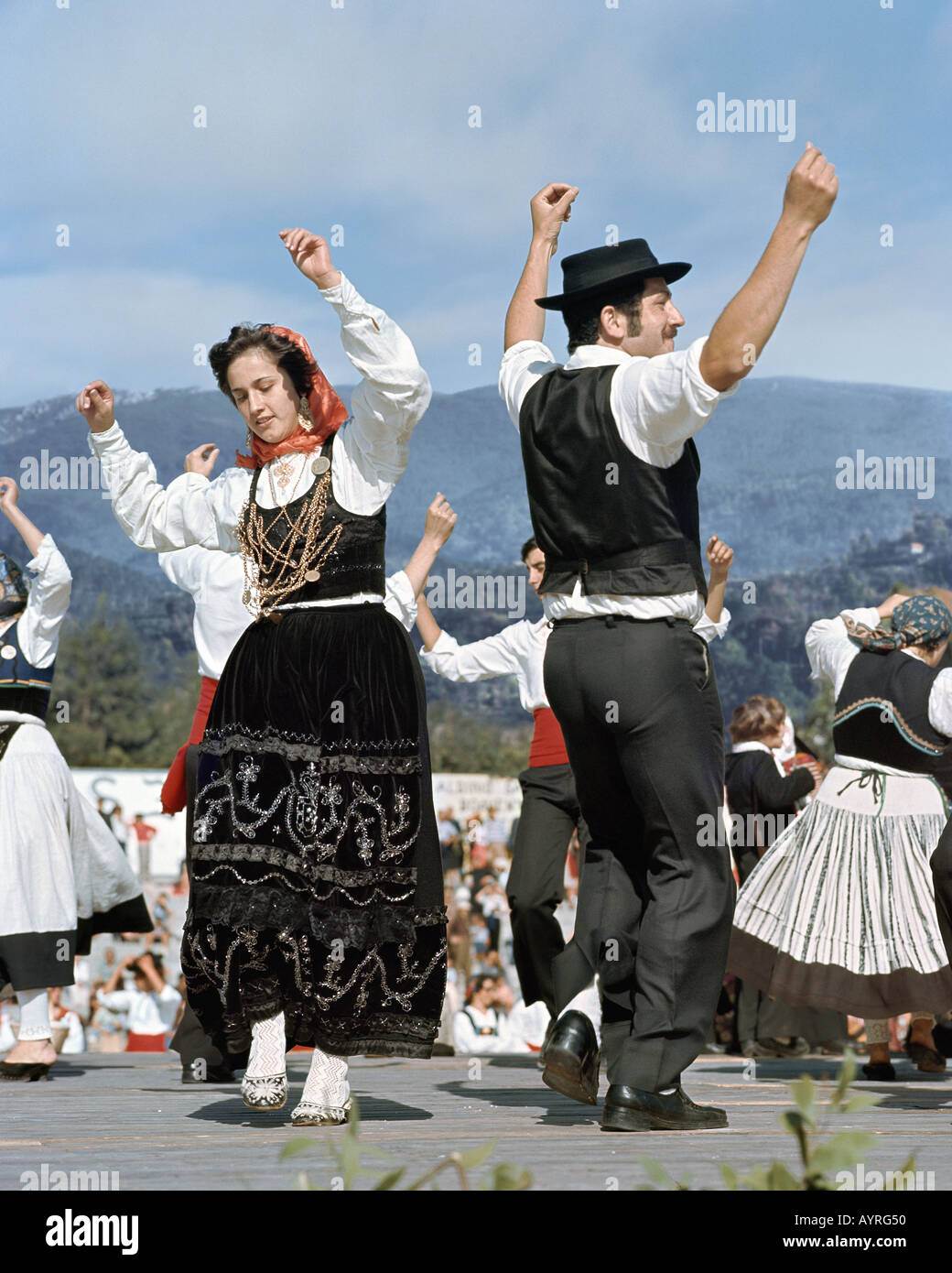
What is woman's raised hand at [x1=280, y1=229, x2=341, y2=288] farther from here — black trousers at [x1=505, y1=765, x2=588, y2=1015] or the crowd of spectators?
the crowd of spectators

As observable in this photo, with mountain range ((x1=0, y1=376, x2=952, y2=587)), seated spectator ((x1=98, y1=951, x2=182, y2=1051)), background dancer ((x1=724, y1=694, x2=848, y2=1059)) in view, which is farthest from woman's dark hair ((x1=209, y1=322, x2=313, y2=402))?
mountain range ((x1=0, y1=376, x2=952, y2=587))

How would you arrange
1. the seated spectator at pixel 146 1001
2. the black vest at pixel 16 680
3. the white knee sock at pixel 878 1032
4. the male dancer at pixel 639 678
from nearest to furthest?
the male dancer at pixel 639 678, the black vest at pixel 16 680, the white knee sock at pixel 878 1032, the seated spectator at pixel 146 1001

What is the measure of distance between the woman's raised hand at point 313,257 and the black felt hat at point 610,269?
66 centimetres

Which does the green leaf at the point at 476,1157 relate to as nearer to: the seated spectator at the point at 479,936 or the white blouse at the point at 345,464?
the white blouse at the point at 345,464

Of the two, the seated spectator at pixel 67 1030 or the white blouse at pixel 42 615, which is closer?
the white blouse at pixel 42 615

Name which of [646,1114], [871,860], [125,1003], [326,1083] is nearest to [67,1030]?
[125,1003]

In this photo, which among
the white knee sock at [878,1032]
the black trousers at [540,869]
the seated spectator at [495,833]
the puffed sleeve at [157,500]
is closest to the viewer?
the puffed sleeve at [157,500]

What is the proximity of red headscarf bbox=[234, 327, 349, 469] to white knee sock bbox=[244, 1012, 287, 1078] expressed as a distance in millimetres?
1506

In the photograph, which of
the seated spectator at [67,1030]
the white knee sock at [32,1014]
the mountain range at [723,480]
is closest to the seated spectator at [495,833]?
the seated spectator at [67,1030]

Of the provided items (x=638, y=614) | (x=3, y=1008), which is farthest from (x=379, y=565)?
(x=3, y=1008)

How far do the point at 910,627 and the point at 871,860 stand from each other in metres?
0.93

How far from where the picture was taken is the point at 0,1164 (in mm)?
3150

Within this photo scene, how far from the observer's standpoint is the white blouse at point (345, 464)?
4141 mm
